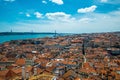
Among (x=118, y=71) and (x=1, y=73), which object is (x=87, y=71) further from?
(x=1, y=73)

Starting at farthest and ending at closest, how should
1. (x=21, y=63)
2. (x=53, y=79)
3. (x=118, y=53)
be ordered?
(x=118, y=53)
(x=21, y=63)
(x=53, y=79)

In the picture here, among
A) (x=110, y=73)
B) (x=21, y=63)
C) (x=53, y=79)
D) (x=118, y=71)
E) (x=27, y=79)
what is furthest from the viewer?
(x=21, y=63)

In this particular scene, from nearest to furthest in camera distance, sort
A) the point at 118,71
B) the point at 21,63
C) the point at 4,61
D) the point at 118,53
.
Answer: the point at 118,71 < the point at 21,63 < the point at 4,61 < the point at 118,53

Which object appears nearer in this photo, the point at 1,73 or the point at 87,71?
the point at 1,73

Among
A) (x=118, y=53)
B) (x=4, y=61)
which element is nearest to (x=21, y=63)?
(x=4, y=61)

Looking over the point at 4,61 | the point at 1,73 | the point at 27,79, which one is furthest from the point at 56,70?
the point at 4,61

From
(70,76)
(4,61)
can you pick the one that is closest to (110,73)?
(70,76)

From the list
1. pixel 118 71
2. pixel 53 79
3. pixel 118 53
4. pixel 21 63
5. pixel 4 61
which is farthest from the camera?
pixel 118 53

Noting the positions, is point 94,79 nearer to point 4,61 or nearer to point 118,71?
point 118,71
